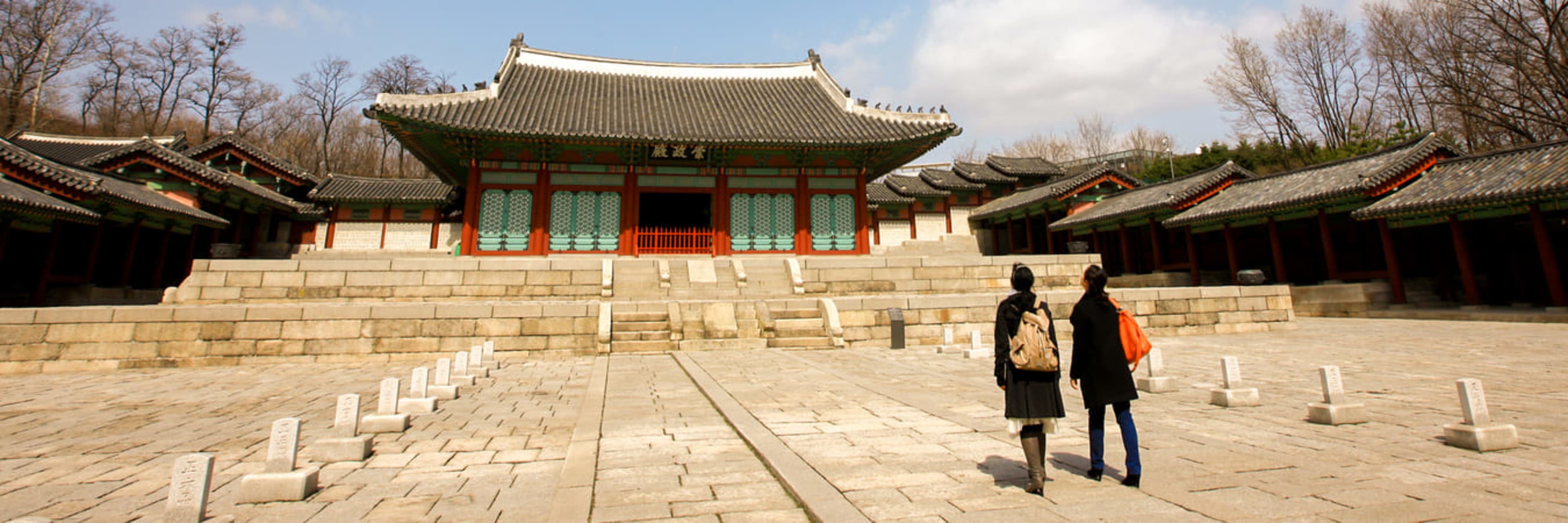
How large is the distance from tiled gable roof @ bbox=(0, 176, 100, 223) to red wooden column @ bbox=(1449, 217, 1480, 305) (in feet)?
108

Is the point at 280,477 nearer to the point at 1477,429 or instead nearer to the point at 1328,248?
the point at 1477,429

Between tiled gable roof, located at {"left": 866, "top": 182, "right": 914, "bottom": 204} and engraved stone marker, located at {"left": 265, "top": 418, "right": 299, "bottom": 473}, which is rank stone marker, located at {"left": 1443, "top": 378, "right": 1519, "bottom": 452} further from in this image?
tiled gable roof, located at {"left": 866, "top": 182, "right": 914, "bottom": 204}

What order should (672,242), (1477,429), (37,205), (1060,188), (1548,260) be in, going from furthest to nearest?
(1060,188) → (672,242) → (37,205) → (1548,260) → (1477,429)

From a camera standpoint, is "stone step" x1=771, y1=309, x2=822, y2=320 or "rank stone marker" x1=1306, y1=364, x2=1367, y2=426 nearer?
"rank stone marker" x1=1306, y1=364, x2=1367, y2=426

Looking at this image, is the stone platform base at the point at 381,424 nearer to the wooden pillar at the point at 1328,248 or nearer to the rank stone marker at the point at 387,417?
the rank stone marker at the point at 387,417

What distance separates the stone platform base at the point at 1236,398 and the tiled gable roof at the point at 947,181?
27767mm

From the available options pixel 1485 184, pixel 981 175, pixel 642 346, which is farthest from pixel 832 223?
pixel 981 175

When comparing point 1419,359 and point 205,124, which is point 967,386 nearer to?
point 1419,359

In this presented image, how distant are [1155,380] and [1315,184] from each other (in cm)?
1711

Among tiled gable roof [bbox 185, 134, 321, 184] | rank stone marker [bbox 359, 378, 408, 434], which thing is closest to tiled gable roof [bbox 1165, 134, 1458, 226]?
rank stone marker [bbox 359, 378, 408, 434]

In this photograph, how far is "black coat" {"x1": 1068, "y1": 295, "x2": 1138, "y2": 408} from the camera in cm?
327

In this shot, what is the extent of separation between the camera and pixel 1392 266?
1521 centimetres

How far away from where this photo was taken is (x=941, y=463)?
368 centimetres

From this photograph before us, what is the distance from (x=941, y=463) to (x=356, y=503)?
3339 mm
